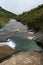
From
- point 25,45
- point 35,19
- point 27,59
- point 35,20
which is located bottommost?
point 27,59

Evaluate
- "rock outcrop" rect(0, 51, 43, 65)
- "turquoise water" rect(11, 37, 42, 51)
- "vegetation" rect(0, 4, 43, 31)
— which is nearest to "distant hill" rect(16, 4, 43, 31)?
"vegetation" rect(0, 4, 43, 31)

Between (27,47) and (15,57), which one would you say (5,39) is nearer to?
(27,47)

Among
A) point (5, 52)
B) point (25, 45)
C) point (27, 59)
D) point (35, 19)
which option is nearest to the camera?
point (27, 59)

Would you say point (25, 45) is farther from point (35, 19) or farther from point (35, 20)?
point (35, 19)

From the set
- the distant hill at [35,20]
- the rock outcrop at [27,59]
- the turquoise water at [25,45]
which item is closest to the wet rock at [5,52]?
the rock outcrop at [27,59]

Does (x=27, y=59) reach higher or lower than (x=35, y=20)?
lower

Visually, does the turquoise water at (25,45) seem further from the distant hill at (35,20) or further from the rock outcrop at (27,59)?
the distant hill at (35,20)

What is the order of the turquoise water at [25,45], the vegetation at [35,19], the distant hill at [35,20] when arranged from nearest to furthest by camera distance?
the turquoise water at [25,45]
the distant hill at [35,20]
the vegetation at [35,19]

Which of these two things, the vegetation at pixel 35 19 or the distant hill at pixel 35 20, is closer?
the distant hill at pixel 35 20

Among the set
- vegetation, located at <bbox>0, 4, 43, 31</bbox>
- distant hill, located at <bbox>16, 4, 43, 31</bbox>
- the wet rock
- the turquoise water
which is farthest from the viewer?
vegetation, located at <bbox>0, 4, 43, 31</bbox>

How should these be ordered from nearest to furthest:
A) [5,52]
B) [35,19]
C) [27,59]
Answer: [27,59], [5,52], [35,19]

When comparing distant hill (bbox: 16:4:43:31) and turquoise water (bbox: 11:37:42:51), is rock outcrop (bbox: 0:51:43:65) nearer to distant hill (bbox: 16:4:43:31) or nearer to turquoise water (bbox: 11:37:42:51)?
turquoise water (bbox: 11:37:42:51)

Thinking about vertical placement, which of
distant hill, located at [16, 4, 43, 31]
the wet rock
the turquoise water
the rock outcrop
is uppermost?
distant hill, located at [16, 4, 43, 31]

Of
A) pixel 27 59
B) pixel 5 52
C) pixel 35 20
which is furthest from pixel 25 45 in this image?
pixel 35 20
